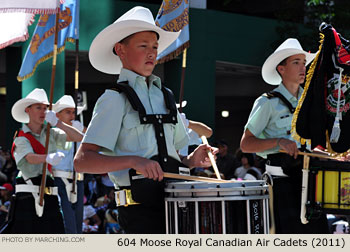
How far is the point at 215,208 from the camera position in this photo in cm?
403

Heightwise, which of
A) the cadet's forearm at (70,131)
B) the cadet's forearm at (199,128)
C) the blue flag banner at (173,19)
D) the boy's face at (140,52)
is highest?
the blue flag banner at (173,19)

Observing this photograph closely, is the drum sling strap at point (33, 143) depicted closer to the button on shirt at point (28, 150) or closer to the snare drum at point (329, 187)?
the button on shirt at point (28, 150)

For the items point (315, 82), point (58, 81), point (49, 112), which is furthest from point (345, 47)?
point (58, 81)

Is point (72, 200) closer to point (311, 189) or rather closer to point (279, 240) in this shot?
point (311, 189)

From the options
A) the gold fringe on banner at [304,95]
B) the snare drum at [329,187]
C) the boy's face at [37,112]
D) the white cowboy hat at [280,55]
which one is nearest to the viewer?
the snare drum at [329,187]

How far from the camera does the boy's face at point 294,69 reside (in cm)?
661

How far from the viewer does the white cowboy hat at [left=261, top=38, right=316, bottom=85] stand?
22.1 ft


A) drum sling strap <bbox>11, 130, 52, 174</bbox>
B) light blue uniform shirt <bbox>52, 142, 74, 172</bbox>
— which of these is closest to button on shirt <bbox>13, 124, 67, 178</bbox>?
drum sling strap <bbox>11, 130, 52, 174</bbox>

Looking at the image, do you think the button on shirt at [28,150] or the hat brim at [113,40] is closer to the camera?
the hat brim at [113,40]

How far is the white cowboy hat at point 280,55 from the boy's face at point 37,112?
2793 mm

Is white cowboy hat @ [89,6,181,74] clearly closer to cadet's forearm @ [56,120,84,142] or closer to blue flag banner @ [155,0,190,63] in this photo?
blue flag banner @ [155,0,190,63]

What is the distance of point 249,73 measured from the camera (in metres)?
19.3

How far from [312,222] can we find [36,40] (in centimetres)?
484

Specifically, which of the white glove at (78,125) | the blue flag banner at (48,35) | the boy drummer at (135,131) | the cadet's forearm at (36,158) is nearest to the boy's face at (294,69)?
the boy drummer at (135,131)
